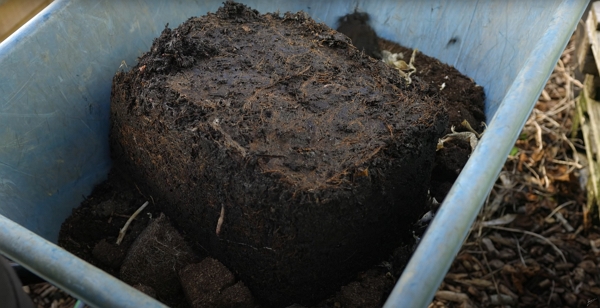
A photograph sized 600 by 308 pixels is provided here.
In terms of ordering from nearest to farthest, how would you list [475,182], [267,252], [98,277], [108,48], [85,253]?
[98,277], [475,182], [267,252], [85,253], [108,48]

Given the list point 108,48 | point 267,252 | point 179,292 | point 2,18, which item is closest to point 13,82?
point 108,48

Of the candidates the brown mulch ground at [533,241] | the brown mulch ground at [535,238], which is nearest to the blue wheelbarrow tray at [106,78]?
the brown mulch ground at [533,241]

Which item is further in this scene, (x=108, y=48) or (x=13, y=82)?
(x=108, y=48)

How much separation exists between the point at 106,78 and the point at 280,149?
2.75 ft

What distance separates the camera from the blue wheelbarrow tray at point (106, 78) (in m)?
1.18

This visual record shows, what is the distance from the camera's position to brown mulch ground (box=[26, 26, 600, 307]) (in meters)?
2.11

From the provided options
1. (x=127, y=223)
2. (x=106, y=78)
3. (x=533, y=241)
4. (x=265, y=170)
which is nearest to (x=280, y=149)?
(x=265, y=170)

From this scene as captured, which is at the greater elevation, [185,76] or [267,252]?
[185,76]

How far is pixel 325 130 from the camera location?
1.38 meters

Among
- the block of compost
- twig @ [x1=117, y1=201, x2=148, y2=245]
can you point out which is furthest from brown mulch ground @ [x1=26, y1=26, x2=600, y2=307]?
Answer: the block of compost

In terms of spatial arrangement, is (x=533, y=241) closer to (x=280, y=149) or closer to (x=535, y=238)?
(x=535, y=238)

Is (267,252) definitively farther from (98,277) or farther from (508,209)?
(508,209)

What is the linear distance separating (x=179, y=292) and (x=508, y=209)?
158 centimetres

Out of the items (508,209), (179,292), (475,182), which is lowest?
(508,209)
